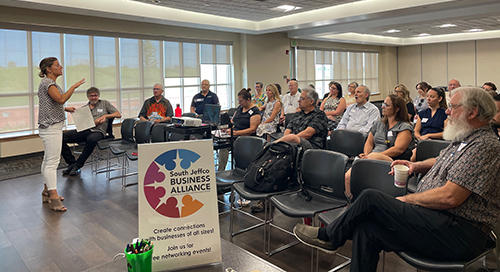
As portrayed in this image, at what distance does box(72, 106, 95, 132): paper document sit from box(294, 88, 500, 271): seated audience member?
455 centimetres

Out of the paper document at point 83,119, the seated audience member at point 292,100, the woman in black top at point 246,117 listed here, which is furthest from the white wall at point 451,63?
the paper document at point 83,119

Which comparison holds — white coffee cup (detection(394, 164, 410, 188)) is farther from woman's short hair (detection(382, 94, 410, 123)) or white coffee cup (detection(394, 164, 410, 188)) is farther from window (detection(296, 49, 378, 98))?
window (detection(296, 49, 378, 98))

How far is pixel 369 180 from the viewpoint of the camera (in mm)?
2693

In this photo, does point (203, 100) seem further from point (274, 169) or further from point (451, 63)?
point (451, 63)

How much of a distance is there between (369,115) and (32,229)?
4.13 m

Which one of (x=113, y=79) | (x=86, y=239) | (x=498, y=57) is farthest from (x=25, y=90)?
(x=498, y=57)

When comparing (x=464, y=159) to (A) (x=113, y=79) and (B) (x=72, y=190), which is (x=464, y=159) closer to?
(B) (x=72, y=190)

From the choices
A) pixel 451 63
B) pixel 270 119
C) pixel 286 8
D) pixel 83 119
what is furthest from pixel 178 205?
pixel 451 63

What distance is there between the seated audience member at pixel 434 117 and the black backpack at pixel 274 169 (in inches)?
83.7

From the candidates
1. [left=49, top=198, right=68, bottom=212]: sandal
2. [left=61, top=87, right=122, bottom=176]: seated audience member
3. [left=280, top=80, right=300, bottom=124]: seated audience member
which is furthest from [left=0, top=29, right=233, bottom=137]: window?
[left=49, top=198, right=68, bottom=212]: sandal

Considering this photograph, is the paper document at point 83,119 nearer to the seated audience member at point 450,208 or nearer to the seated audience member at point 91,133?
the seated audience member at point 91,133

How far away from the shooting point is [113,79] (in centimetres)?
821

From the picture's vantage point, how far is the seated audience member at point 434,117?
441 centimetres

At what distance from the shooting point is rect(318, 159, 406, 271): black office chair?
254 cm
